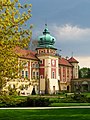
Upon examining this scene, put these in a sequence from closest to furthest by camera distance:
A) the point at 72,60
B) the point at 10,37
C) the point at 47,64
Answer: the point at 10,37 < the point at 47,64 < the point at 72,60

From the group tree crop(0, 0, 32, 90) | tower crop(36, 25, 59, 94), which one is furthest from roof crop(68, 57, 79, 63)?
tree crop(0, 0, 32, 90)

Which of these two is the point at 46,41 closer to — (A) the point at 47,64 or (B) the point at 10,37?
(A) the point at 47,64

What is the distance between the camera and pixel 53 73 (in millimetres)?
65812

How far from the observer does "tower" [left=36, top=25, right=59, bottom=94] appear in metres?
64.1

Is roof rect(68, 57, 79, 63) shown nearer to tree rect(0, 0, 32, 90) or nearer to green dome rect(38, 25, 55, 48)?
green dome rect(38, 25, 55, 48)

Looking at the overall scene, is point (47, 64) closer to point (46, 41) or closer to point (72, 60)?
point (46, 41)

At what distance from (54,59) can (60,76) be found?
7958 mm

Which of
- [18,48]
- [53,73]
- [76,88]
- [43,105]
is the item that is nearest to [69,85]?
[76,88]

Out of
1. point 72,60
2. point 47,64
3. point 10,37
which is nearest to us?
point 10,37

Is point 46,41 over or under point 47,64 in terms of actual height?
over

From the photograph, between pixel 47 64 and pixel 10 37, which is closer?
pixel 10 37

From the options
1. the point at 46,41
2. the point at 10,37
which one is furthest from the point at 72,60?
the point at 10,37

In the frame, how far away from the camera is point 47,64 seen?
63938 mm

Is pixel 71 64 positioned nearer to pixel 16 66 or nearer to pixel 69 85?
pixel 69 85
